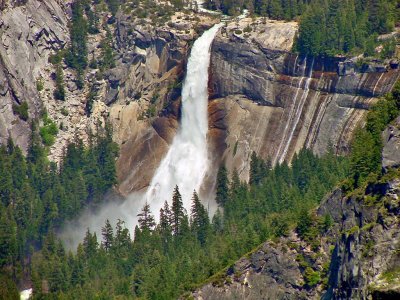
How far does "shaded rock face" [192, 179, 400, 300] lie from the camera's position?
13350cm

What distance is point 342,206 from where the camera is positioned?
163875 millimetres

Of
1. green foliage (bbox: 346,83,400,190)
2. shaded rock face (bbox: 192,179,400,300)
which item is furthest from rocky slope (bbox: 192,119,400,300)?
green foliage (bbox: 346,83,400,190)

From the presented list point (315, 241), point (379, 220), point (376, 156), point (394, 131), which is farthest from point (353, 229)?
point (315, 241)

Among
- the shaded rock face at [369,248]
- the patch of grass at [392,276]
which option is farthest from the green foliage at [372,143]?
the patch of grass at [392,276]

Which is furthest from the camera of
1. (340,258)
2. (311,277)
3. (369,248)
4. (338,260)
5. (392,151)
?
(311,277)

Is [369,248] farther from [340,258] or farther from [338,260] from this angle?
[338,260]

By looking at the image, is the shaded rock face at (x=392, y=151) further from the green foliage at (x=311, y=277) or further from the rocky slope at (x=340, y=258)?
the green foliage at (x=311, y=277)

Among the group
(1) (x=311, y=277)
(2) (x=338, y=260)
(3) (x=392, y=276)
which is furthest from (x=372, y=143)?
(3) (x=392, y=276)

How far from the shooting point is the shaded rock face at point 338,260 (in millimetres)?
133500

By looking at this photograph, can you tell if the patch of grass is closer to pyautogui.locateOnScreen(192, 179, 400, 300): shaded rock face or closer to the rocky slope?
the rocky slope

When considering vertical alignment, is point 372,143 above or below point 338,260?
below

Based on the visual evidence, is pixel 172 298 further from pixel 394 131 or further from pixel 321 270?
pixel 394 131

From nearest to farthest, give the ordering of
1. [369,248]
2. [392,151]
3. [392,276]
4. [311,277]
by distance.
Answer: [392,276]
[369,248]
[392,151]
[311,277]

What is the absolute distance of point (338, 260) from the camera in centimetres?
14612
